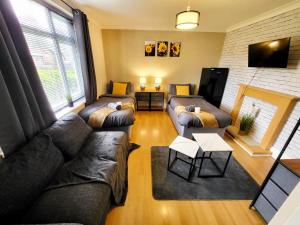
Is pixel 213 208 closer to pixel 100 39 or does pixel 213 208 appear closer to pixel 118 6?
pixel 118 6

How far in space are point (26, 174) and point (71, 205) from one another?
44cm

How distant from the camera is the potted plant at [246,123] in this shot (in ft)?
9.45

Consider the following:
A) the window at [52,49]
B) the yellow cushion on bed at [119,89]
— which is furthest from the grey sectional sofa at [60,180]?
the yellow cushion on bed at [119,89]

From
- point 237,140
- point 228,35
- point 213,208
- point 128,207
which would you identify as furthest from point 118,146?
point 228,35

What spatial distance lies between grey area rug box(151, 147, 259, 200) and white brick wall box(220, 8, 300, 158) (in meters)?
0.96

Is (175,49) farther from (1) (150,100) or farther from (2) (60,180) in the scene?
(2) (60,180)

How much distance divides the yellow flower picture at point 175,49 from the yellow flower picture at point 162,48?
15 cm

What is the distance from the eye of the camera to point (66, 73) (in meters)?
2.59

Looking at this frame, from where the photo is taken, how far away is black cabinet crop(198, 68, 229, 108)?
3.82 m

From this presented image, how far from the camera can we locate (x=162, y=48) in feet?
13.4

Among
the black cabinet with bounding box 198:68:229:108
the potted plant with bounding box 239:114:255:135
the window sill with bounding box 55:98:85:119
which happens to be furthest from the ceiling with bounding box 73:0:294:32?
the potted plant with bounding box 239:114:255:135

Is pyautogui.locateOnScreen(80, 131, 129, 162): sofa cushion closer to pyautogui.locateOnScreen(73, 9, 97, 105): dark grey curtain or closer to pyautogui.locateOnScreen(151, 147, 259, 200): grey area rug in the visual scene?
pyautogui.locateOnScreen(151, 147, 259, 200): grey area rug

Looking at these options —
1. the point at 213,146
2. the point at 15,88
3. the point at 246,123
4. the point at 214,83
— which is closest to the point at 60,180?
the point at 15,88

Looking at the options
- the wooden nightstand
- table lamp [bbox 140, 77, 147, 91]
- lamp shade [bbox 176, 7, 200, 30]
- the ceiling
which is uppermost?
the ceiling
